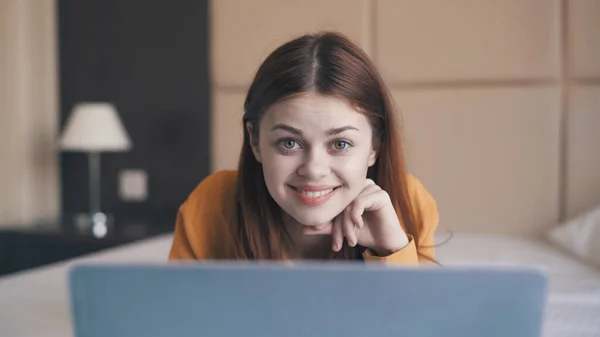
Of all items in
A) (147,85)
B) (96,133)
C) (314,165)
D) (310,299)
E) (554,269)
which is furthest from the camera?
(147,85)

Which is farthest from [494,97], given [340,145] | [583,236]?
[340,145]

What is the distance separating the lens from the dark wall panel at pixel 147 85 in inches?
103

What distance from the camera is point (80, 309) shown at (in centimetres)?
54

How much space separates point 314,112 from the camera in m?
0.90

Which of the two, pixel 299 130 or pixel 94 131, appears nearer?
pixel 299 130

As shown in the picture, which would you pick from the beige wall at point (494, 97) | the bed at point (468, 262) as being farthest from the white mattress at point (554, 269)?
the beige wall at point (494, 97)

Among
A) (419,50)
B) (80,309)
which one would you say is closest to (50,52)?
(419,50)

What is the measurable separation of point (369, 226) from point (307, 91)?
232 mm

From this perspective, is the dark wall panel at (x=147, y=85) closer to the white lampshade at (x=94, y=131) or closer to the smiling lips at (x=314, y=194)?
the white lampshade at (x=94, y=131)

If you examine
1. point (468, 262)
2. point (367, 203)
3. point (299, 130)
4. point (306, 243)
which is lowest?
point (468, 262)

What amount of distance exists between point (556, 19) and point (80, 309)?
6.50ft

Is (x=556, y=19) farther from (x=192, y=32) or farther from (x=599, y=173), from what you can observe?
(x=192, y=32)

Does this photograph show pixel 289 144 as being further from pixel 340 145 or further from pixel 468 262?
A: pixel 468 262

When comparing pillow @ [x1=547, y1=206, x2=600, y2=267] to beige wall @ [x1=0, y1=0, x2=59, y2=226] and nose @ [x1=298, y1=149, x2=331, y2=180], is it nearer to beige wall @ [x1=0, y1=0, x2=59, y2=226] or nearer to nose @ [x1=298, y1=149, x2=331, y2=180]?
nose @ [x1=298, y1=149, x2=331, y2=180]
